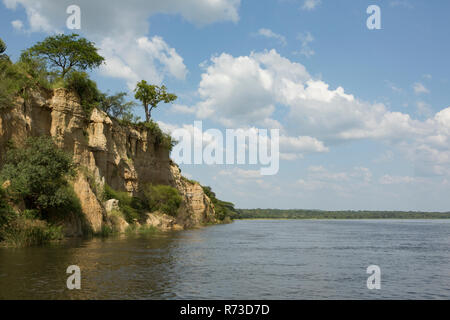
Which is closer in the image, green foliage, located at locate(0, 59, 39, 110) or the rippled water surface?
the rippled water surface

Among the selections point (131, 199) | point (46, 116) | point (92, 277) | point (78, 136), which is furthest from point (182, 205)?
point (92, 277)

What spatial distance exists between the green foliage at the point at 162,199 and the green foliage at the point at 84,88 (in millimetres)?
14272

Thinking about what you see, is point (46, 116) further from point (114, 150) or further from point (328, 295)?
point (328, 295)

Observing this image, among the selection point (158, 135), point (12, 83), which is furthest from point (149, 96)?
point (12, 83)

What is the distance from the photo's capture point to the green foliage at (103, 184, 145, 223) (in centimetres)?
4341

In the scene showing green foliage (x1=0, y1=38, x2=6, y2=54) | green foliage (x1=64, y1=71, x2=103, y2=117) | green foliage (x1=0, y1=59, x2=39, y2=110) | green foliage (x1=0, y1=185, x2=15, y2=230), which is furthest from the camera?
green foliage (x1=64, y1=71, x2=103, y2=117)

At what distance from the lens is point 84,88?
145ft

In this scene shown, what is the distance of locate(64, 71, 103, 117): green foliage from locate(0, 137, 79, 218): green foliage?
42.4ft

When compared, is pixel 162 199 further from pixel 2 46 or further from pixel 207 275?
pixel 207 275
